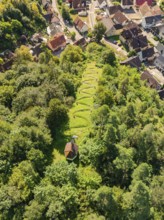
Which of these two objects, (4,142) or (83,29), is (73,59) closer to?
(83,29)

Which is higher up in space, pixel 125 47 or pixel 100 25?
pixel 100 25

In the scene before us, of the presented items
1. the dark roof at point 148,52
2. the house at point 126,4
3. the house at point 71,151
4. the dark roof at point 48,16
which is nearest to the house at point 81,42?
the dark roof at point 48,16

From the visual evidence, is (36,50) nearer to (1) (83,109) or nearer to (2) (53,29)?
(2) (53,29)

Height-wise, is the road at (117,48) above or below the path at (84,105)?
below

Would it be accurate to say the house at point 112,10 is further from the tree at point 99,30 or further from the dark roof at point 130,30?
the tree at point 99,30

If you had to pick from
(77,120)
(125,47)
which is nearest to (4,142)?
(77,120)

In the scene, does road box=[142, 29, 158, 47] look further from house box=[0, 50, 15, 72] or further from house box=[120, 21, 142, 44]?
house box=[0, 50, 15, 72]
